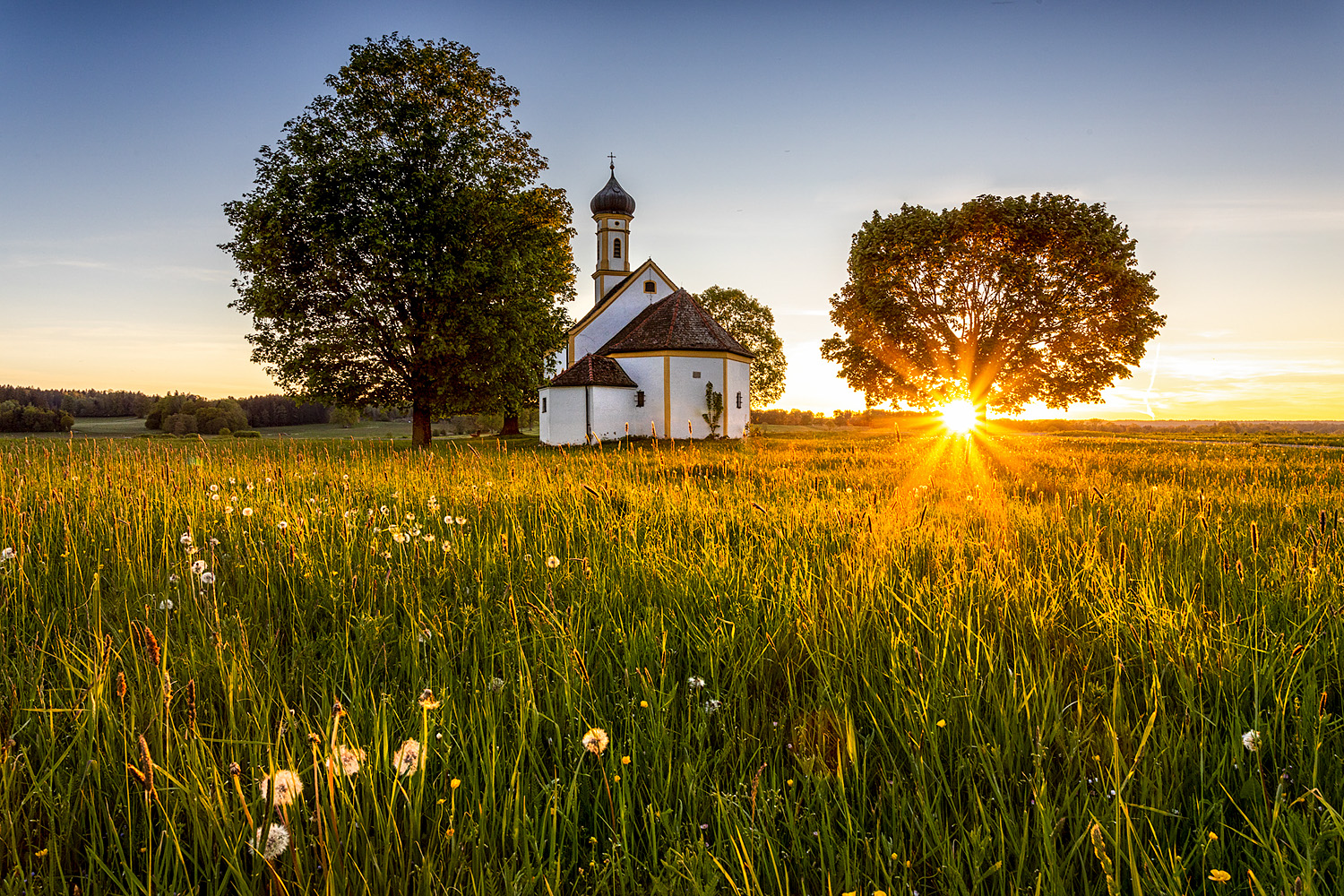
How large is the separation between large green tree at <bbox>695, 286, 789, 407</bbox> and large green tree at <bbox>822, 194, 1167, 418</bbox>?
67.6 feet

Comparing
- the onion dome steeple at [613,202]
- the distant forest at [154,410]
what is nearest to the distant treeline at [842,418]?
the onion dome steeple at [613,202]

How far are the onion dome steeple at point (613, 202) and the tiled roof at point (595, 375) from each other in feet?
49.9

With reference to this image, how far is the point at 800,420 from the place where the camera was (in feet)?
233

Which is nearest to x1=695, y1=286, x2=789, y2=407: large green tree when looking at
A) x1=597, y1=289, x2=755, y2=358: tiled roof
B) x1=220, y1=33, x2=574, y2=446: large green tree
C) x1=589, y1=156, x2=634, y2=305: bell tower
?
x1=589, y1=156, x2=634, y2=305: bell tower

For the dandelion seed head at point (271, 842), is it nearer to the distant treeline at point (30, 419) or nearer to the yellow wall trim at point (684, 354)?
the yellow wall trim at point (684, 354)

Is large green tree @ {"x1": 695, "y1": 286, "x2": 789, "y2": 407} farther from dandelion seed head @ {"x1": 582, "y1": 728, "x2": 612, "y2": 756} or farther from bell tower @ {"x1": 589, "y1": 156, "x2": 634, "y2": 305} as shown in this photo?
dandelion seed head @ {"x1": 582, "y1": 728, "x2": 612, "y2": 756}

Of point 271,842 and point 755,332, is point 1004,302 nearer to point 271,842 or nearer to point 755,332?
point 755,332

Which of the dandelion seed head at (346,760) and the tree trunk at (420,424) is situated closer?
the dandelion seed head at (346,760)

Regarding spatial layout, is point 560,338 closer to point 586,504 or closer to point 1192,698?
point 586,504

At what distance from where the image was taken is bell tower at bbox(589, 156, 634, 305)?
1783 inches

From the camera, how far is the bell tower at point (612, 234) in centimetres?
4528

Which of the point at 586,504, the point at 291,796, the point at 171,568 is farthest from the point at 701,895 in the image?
the point at 586,504

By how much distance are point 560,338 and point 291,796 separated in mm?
29927

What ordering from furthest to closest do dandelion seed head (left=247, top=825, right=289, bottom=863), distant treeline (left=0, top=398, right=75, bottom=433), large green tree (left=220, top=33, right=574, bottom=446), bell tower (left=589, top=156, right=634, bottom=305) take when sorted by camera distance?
1. bell tower (left=589, top=156, right=634, bottom=305)
2. distant treeline (left=0, top=398, right=75, bottom=433)
3. large green tree (left=220, top=33, right=574, bottom=446)
4. dandelion seed head (left=247, top=825, right=289, bottom=863)
